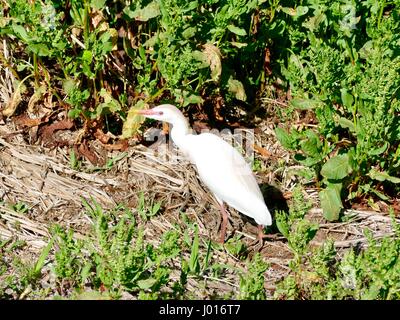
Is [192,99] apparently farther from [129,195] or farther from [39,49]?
[39,49]

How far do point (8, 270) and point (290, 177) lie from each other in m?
1.91

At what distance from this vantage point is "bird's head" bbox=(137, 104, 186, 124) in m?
4.77

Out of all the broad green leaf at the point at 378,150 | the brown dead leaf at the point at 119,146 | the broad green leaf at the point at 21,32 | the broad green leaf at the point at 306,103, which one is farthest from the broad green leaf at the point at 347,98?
the broad green leaf at the point at 21,32

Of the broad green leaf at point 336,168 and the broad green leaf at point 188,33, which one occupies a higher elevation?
the broad green leaf at point 188,33

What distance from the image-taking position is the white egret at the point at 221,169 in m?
4.55

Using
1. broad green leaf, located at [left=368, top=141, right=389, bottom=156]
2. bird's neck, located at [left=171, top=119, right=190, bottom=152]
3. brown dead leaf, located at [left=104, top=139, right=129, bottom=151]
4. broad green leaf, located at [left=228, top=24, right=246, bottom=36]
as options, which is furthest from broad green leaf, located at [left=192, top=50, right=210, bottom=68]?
broad green leaf, located at [left=368, top=141, right=389, bottom=156]

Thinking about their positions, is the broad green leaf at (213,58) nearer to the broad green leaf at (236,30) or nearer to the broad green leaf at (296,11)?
the broad green leaf at (236,30)

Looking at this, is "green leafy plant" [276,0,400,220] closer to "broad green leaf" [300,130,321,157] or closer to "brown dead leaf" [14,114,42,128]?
"broad green leaf" [300,130,321,157]

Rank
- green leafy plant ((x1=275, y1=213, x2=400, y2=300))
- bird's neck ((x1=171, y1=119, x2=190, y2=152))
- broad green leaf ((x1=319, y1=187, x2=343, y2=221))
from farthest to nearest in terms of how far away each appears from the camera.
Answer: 1. bird's neck ((x1=171, y1=119, x2=190, y2=152))
2. broad green leaf ((x1=319, y1=187, x2=343, y2=221))
3. green leafy plant ((x1=275, y1=213, x2=400, y2=300))

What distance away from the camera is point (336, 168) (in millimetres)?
4625

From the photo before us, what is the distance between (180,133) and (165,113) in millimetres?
176

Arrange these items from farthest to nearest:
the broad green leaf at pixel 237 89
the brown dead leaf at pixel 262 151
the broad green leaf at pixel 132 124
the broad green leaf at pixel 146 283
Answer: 1. the brown dead leaf at pixel 262 151
2. the broad green leaf at pixel 237 89
3. the broad green leaf at pixel 132 124
4. the broad green leaf at pixel 146 283

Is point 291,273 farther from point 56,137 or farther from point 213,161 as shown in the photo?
point 56,137
